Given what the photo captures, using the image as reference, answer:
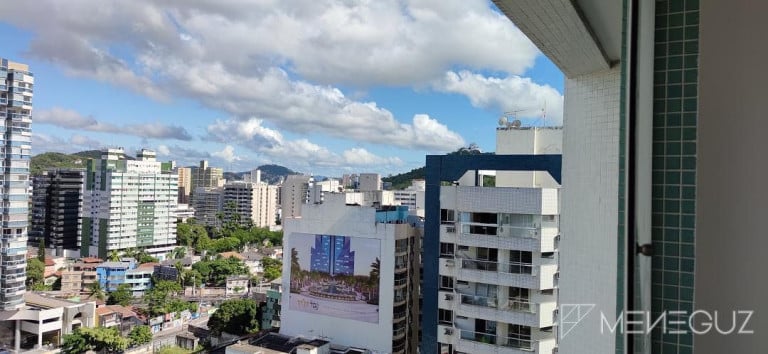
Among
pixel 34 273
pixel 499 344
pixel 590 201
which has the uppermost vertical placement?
pixel 590 201

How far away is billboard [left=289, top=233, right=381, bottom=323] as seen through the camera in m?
8.38

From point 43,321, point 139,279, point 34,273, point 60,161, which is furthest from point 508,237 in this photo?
point 60,161

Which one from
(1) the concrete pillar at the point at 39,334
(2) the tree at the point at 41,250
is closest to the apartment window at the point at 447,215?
(1) the concrete pillar at the point at 39,334

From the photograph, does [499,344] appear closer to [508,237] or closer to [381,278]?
[508,237]

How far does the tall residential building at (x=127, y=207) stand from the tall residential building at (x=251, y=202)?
667cm

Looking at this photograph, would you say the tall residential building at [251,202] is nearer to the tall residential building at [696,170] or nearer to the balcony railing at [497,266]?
the balcony railing at [497,266]

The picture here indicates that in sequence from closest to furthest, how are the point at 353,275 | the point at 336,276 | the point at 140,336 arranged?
the point at 353,275, the point at 336,276, the point at 140,336

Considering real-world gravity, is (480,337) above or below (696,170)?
below

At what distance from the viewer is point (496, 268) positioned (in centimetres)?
536

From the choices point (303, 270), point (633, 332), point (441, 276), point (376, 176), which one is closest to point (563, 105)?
point (633, 332)

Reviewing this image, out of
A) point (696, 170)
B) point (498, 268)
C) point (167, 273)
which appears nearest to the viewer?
point (696, 170)

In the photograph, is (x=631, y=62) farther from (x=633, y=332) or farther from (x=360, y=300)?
(x=360, y=300)

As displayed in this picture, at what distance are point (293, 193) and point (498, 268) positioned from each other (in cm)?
2647

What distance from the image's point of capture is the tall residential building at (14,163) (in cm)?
1028
